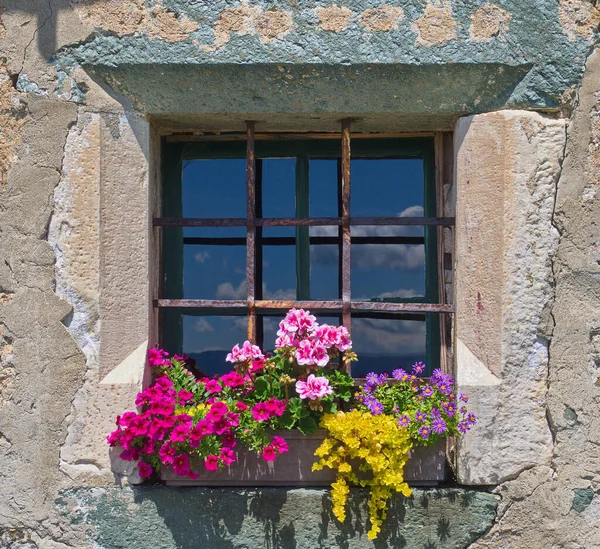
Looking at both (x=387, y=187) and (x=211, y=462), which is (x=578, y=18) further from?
(x=211, y=462)

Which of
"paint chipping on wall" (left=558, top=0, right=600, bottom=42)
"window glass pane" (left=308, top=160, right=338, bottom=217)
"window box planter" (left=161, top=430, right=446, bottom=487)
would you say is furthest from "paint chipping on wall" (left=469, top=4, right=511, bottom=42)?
"window box planter" (left=161, top=430, right=446, bottom=487)

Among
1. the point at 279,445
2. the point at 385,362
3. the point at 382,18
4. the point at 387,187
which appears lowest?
the point at 279,445

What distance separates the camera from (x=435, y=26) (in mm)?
2191

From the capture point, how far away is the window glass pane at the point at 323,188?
8.78 feet

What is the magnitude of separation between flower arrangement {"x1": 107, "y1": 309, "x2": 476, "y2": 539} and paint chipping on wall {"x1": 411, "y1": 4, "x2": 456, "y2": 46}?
3.37 ft

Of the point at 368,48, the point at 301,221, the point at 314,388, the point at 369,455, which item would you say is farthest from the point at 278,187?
the point at 369,455

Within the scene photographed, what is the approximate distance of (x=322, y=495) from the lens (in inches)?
86.5

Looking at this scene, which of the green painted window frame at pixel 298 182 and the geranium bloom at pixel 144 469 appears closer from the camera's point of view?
the geranium bloom at pixel 144 469

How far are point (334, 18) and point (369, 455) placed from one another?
58.0 inches

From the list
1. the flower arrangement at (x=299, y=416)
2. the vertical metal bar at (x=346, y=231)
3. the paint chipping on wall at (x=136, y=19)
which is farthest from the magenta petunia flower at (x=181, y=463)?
the paint chipping on wall at (x=136, y=19)

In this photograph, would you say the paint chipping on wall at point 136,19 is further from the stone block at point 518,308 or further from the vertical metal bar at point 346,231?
the stone block at point 518,308

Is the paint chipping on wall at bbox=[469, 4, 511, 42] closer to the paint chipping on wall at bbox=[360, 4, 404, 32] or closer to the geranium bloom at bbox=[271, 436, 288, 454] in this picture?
the paint chipping on wall at bbox=[360, 4, 404, 32]

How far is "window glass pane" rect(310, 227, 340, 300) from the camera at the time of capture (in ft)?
8.75

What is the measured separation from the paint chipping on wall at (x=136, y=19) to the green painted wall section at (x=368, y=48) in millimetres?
10
